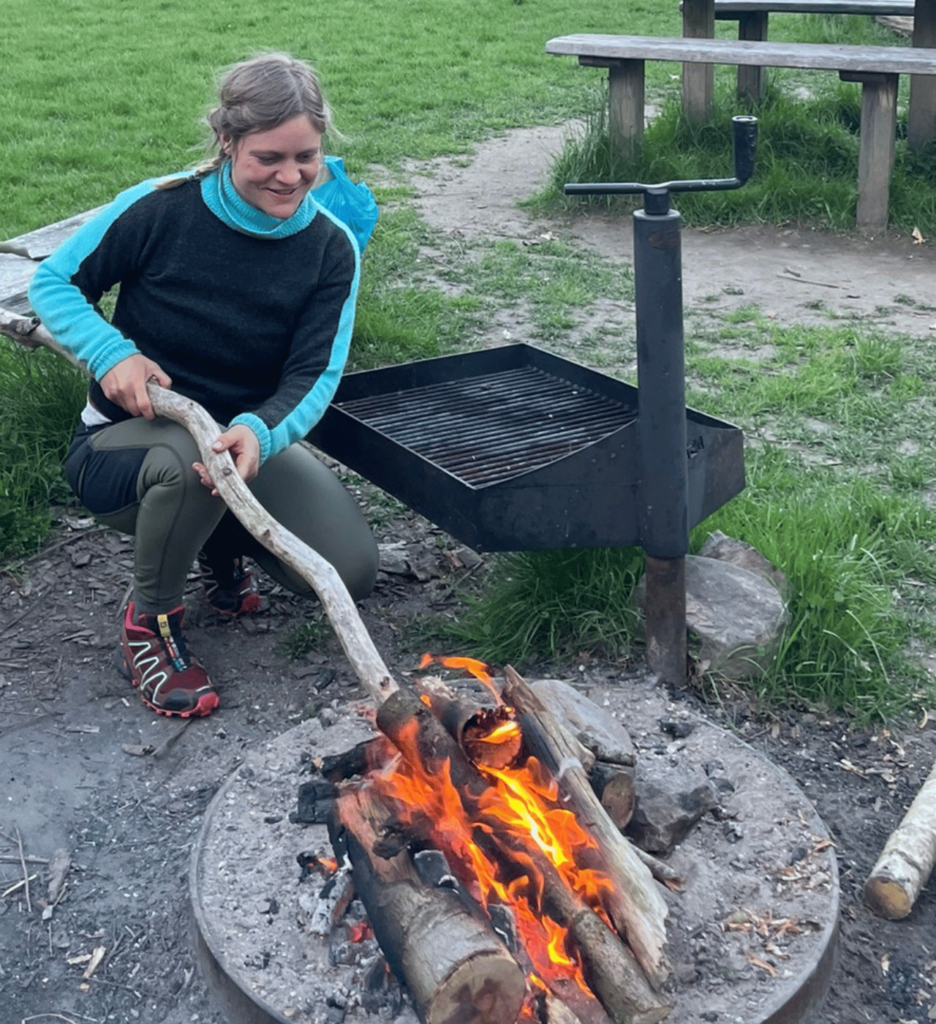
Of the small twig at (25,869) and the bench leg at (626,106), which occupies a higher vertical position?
the bench leg at (626,106)

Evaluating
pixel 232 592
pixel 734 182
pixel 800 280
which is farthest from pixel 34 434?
pixel 800 280

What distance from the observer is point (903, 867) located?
2467 millimetres

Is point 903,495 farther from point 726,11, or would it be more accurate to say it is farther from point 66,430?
point 726,11

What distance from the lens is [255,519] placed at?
274 cm

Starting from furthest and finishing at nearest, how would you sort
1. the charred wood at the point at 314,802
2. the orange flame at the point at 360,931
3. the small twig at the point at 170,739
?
the small twig at the point at 170,739 → the charred wood at the point at 314,802 → the orange flame at the point at 360,931

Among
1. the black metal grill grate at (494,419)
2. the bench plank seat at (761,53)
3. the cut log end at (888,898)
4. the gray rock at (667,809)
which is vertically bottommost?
the cut log end at (888,898)

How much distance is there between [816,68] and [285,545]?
540 centimetres

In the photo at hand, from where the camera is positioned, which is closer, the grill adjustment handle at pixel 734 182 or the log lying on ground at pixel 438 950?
the log lying on ground at pixel 438 950

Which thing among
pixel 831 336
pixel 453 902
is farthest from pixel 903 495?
pixel 453 902

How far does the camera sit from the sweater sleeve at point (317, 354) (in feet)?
10.1

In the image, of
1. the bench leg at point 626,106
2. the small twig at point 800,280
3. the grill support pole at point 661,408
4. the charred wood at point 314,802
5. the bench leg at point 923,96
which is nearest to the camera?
the charred wood at point 314,802

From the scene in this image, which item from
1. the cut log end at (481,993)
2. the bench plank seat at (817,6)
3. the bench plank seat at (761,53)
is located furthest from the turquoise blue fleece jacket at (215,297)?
the bench plank seat at (817,6)

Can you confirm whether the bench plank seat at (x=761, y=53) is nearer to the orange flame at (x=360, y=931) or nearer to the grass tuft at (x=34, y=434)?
the grass tuft at (x=34, y=434)

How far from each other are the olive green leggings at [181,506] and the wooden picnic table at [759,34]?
557 cm
